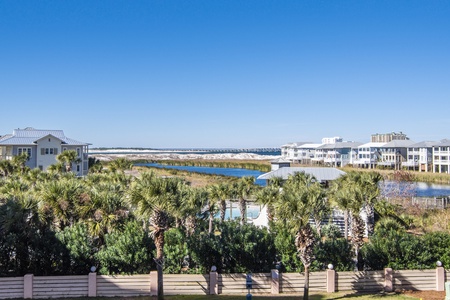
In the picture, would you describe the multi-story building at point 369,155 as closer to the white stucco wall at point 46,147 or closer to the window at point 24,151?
the white stucco wall at point 46,147

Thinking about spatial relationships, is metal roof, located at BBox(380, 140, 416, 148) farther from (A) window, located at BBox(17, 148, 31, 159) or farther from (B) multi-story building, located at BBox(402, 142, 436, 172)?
(A) window, located at BBox(17, 148, 31, 159)

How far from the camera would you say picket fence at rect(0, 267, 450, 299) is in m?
14.7

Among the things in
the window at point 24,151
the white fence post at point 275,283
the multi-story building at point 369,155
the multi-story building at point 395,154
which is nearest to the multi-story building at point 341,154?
the multi-story building at point 369,155

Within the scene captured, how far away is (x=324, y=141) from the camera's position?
5822 inches

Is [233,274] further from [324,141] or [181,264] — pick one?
[324,141]

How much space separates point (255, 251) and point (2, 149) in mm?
43425

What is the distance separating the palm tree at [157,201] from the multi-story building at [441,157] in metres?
79.2

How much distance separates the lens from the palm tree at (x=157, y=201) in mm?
13789

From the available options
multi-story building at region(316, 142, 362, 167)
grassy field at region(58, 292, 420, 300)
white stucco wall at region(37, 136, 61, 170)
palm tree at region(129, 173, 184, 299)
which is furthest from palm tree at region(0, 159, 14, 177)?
multi-story building at region(316, 142, 362, 167)

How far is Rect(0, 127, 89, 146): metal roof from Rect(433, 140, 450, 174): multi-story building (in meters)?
68.6

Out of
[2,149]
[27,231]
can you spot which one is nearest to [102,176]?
[27,231]

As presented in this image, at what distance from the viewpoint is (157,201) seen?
13.8 meters

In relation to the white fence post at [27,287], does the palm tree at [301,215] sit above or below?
above

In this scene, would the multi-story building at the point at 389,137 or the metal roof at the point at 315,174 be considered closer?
the metal roof at the point at 315,174
